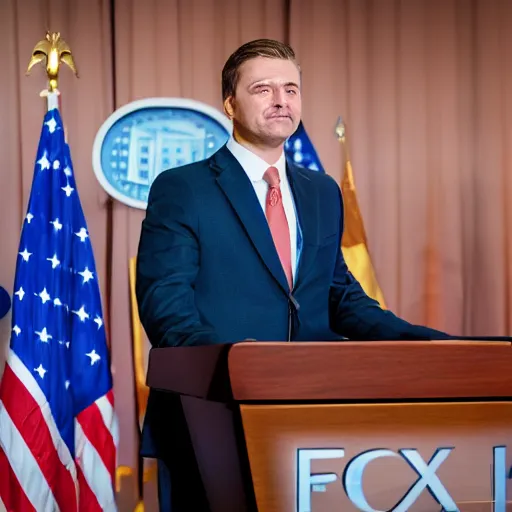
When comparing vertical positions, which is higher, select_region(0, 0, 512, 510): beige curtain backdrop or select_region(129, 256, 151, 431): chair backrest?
select_region(0, 0, 512, 510): beige curtain backdrop

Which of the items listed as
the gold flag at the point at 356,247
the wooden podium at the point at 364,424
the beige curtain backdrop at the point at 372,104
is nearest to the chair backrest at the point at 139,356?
the beige curtain backdrop at the point at 372,104

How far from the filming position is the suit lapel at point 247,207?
121cm

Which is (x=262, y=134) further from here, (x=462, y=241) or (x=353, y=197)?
(x=462, y=241)

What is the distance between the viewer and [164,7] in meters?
3.51

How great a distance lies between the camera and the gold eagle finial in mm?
2949

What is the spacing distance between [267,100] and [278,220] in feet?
0.70

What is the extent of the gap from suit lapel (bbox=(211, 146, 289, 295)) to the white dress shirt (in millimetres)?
26

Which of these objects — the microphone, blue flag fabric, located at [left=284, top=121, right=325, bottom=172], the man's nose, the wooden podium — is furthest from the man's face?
blue flag fabric, located at [left=284, top=121, right=325, bottom=172]

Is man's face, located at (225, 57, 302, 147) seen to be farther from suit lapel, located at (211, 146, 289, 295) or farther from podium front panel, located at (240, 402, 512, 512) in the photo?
podium front panel, located at (240, 402, 512, 512)

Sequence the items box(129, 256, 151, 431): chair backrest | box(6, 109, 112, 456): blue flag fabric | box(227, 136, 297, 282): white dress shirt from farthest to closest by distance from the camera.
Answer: box(129, 256, 151, 431): chair backrest < box(6, 109, 112, 456): blue flag fabric < box(227, 136, 297, 282): white dress shirt

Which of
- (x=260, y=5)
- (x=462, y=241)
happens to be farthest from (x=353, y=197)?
(x=260, y=5)

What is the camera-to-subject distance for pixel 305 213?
4.35 ft

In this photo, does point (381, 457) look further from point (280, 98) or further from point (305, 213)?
point (280, 98)

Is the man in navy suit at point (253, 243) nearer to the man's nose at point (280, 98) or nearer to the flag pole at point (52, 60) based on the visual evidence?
the man's nose at point (280, 98)
